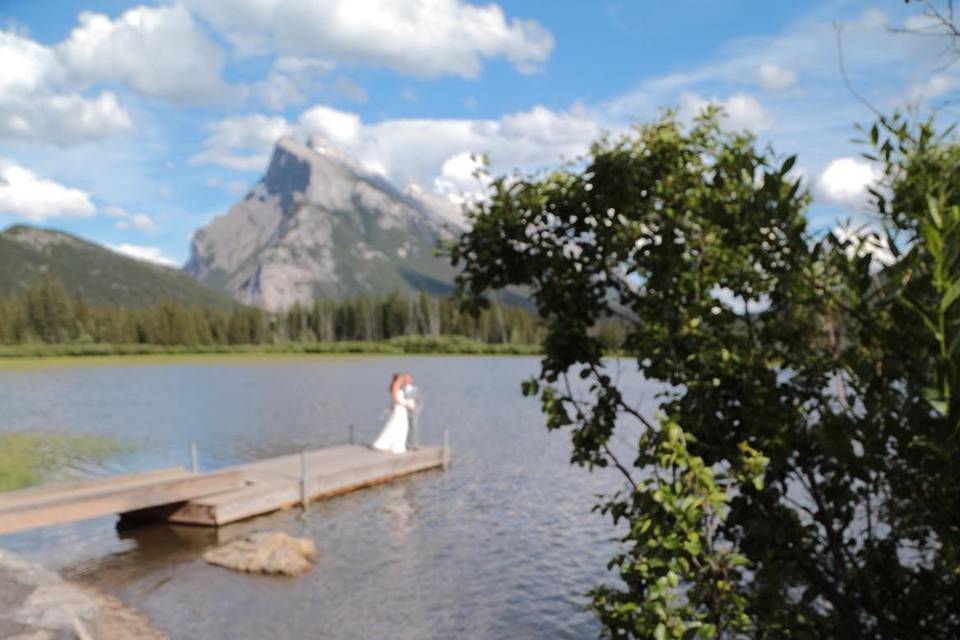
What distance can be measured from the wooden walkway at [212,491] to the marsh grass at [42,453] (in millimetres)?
6735

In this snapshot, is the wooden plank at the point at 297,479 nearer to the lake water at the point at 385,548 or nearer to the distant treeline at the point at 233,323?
the lake water at the point at 385,548

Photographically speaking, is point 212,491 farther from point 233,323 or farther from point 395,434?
point 233,323

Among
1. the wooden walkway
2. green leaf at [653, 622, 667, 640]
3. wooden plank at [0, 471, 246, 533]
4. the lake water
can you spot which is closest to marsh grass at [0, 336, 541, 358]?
the lake water

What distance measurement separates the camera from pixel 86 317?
148000 millimetres

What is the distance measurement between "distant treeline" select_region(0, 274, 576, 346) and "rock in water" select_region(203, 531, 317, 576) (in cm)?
12078

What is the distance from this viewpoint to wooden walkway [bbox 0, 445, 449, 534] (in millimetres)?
15852

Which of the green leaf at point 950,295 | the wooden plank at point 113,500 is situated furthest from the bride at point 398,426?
the green leaf at point 950,295

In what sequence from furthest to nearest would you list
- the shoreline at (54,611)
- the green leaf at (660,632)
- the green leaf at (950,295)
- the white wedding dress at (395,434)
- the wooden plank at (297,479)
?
the white wedding dress at (395,434) < the wooden plank at (297,479) < the shoreline at (54,611) < the green leaf at (660,632) < the green leaf at (950,295)

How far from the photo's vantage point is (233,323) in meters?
170

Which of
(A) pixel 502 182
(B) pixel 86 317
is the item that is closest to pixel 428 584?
(A) pixel 502 182

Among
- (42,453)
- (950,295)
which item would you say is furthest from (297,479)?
(950,295)

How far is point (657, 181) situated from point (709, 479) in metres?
2.26

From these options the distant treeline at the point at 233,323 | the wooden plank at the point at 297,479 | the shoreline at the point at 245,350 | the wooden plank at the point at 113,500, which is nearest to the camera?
the wooden plank at the point at 113,500

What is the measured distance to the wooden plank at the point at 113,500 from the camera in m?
15.2
